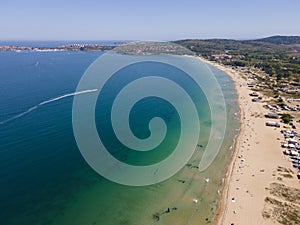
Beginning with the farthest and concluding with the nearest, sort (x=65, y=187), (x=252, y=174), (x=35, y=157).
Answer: (x=35, y=157)
(x=252, y=174)
(x=65, y=187)

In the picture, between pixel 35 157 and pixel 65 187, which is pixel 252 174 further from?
pixel 35 157

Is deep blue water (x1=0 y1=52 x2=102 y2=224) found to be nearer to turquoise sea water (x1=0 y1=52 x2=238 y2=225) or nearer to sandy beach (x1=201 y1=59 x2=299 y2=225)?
turquoise sea water (x1=0 y1=52 x2=238 y2=225)

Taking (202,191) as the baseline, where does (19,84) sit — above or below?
above


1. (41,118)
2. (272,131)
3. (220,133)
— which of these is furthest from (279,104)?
(41,118)

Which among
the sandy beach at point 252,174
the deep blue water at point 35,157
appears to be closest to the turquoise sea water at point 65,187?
the deep blue water at point 35,157

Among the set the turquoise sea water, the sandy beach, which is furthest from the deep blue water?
the sandy beach

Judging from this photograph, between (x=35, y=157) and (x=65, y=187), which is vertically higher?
(x=35, y=157)

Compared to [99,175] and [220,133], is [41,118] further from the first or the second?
[220,133]

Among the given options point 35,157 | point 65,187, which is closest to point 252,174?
point 65,187
